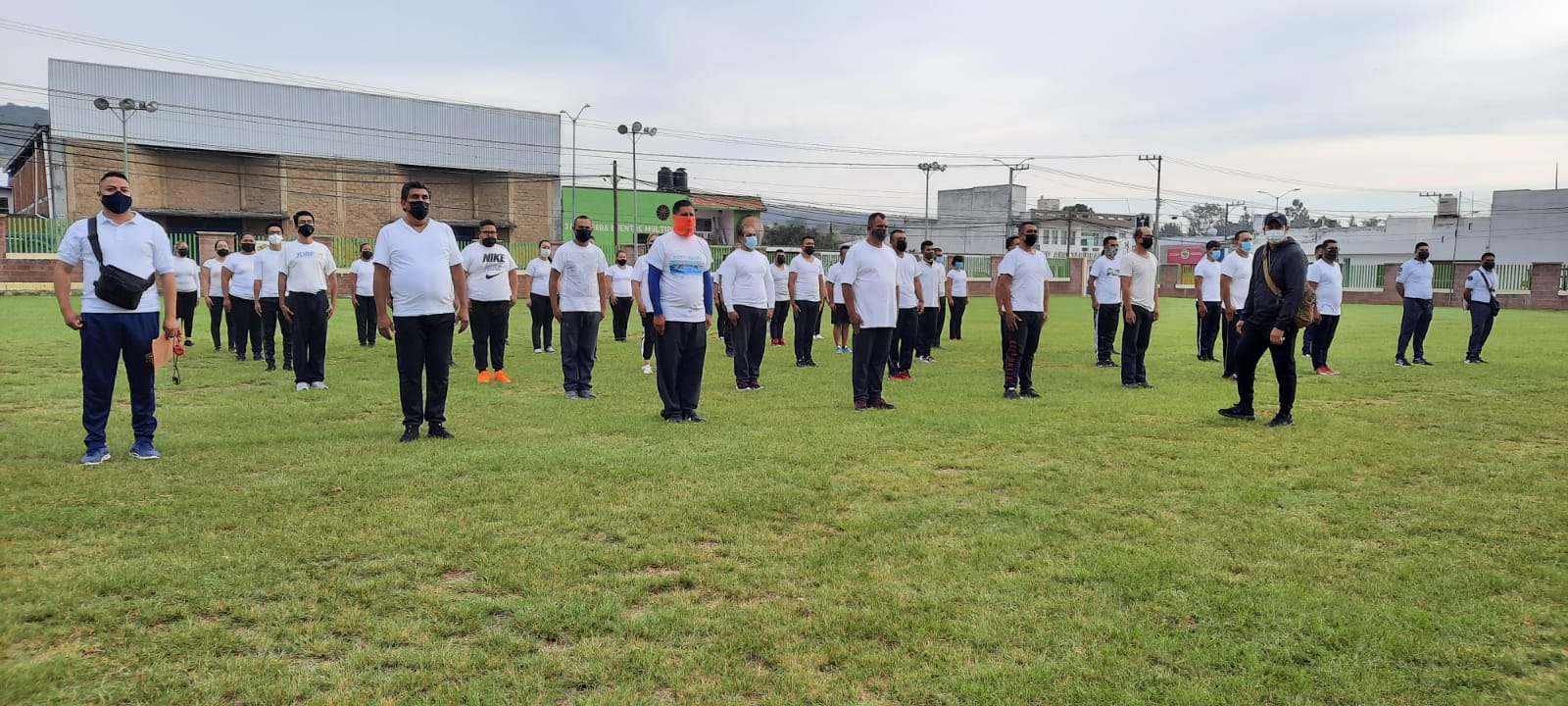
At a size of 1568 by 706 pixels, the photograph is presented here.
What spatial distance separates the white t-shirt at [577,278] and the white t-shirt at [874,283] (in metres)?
2.93

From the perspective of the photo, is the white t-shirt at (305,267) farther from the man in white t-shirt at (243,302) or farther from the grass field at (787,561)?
the man in white t-shirt at (243,302)

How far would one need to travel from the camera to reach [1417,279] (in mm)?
13984

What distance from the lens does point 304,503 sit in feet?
17.1

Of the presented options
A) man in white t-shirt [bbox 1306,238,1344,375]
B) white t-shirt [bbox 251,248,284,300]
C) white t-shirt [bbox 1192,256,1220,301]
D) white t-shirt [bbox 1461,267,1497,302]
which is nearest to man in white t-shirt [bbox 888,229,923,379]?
white t-shirt [bbox 1192,256,1220,301]

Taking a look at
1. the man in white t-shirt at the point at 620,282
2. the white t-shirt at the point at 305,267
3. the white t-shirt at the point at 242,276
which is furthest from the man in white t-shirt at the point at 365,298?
the man in white t-shirt at the point at 620,282

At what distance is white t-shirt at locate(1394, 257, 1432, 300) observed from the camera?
1388 centimetres

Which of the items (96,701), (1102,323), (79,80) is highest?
(79,80)

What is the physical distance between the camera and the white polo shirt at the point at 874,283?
9.23 meters

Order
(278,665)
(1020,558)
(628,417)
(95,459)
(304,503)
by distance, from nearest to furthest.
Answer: (278,665) < (1020,558) < (304,503) < (95,459) < (628,417)

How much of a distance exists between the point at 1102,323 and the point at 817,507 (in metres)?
9.59

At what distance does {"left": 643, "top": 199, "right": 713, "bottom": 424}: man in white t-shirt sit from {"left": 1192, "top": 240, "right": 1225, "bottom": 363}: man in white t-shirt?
8407 millimetres

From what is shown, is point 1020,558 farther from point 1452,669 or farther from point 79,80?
point 79,80

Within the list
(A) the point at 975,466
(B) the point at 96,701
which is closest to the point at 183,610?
(B) the point at 96,701

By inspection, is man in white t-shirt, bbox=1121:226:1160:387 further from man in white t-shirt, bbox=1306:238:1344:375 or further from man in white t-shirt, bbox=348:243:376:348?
man in white t-shirt, bbox=348:243:376:348
